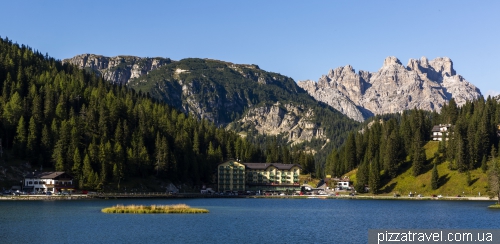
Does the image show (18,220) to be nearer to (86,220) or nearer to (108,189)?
(86,220)

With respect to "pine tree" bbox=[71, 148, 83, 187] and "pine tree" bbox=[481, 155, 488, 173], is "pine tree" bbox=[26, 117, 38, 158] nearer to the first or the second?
"pine tree" bbox=[71, 148, 83, 187]

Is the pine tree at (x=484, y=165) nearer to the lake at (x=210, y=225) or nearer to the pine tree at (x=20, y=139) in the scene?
the lake at (x=210, y=225)

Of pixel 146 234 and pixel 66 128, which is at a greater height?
pixel 66 128

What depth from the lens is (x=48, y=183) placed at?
180125mm

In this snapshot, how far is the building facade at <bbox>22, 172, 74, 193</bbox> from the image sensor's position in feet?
586

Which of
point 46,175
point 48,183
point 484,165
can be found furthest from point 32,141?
point 484,165

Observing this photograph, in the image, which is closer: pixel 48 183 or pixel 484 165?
pixel 48 183

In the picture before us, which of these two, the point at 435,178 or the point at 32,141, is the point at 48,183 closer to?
the point at 32,141

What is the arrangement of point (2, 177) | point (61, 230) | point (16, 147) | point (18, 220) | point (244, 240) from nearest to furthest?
point (244, 240), point (61, 230), point (18, 220), point (2, 177), point (16, 147)

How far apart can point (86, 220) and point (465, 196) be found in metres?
130

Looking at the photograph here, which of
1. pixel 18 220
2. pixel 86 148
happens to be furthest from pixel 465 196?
pixel 18 220

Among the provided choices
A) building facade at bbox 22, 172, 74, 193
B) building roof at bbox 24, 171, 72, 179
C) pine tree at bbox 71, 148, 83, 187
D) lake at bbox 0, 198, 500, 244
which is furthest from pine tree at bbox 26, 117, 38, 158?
lake at bbox 0, 198, 500, 244

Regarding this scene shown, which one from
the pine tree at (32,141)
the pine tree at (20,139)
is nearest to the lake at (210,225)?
the pine tree at (32,141)

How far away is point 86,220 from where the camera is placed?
4035 inches
